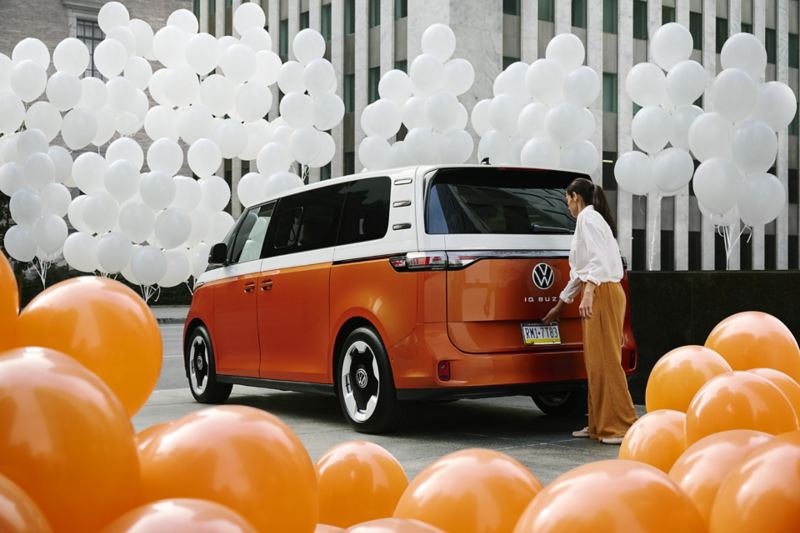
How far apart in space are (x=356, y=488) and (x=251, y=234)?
636 centimetres

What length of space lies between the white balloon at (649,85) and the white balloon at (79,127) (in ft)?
29.1

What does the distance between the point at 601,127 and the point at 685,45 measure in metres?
24.3

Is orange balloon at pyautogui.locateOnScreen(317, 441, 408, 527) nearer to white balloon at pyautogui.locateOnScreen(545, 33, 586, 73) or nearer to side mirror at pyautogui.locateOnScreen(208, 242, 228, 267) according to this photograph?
side mirror at pyautogui.locateOnScreen(208, 242, 228, 267)

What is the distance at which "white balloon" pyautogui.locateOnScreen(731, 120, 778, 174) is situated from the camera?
1328cm

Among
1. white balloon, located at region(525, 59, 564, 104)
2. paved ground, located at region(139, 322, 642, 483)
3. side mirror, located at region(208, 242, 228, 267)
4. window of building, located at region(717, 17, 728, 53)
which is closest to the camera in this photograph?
paved ground, located at region(139, 322, 642, 483)

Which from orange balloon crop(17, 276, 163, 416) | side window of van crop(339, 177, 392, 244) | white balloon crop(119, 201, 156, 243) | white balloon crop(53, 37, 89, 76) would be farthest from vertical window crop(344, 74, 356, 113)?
orange balloon crop(17, 276, 163, 416)

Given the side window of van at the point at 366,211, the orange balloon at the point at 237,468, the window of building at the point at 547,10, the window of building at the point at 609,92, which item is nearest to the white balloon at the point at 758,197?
the side window of van at the point at 366,211

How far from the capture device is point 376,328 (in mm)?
7043

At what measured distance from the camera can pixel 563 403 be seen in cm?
823

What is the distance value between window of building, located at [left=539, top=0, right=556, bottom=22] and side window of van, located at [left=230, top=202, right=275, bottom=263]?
30.5 meters

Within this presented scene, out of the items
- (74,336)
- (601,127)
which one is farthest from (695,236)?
(74,336)

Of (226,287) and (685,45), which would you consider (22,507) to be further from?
(685,45)

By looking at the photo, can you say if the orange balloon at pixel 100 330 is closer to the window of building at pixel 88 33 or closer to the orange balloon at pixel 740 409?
the orange balloon at pixel 740 409

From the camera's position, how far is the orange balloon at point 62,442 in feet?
5.03
